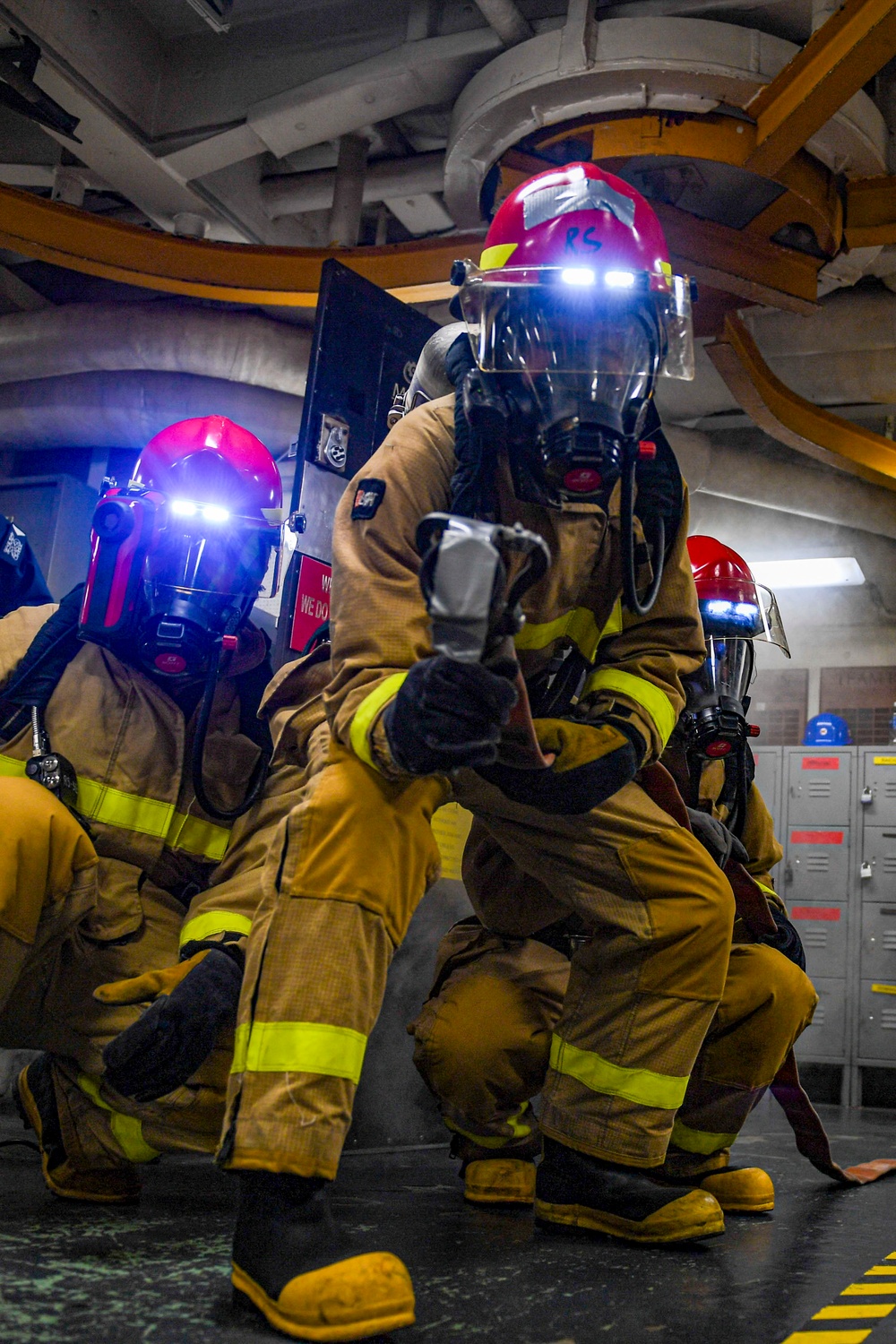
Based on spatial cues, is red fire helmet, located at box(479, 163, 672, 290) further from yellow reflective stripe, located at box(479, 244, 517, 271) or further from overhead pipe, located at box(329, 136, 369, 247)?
overhead pipe, located at box(329, 136, 369, 247)

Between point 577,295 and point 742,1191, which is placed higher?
point 577,295

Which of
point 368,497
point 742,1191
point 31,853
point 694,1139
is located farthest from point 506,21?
point 742,1191

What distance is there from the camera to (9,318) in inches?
259

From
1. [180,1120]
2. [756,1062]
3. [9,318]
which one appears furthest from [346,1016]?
[9,318]

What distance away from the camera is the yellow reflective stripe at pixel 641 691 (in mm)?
1731

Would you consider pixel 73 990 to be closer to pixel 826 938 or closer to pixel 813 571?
pixel 826 938

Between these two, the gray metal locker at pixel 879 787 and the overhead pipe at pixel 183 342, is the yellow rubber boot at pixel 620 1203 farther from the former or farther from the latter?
the gray metal locker at pixel 879 787

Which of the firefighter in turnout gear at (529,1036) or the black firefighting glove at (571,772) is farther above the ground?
the black firefighting glove at (571,772)

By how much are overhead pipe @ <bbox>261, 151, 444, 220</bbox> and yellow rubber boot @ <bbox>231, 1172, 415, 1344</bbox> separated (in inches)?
208

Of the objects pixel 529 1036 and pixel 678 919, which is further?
pixel 529 1036

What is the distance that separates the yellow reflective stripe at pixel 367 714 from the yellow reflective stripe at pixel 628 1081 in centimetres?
67

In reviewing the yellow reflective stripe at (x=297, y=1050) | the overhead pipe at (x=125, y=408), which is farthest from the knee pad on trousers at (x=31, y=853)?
the overhead pipe at (x=125, y=408)

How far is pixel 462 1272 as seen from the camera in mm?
1399

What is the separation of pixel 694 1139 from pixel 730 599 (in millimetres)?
1389
